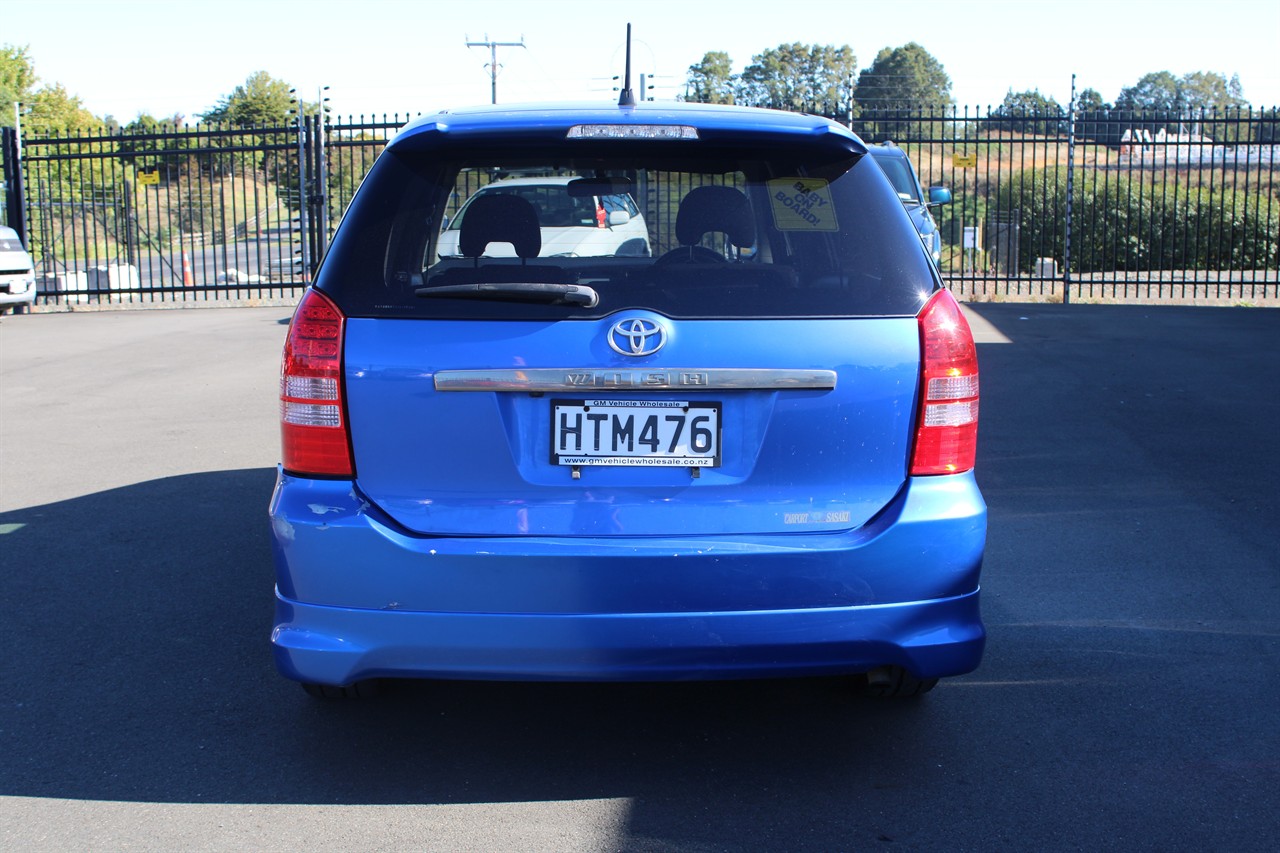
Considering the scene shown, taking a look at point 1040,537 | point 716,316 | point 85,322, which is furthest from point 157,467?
point 85,322

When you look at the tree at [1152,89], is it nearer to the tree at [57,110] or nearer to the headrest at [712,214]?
the tree at [57,110]

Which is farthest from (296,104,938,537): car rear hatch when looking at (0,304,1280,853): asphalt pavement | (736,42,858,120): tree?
(736,42,858,120): tree

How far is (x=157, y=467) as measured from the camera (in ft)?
25.3

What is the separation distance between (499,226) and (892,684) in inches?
64.5

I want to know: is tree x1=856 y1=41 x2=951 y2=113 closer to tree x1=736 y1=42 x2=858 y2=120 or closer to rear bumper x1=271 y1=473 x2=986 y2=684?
tree x1=736 y1=42 x2=858 y2=120

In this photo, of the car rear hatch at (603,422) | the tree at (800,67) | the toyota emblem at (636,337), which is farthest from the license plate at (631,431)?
the tree at (800,67)

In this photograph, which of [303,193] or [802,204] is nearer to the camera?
[802,204]

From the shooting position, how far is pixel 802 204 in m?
3.45

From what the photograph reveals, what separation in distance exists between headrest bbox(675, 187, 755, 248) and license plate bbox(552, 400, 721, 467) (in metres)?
0.58

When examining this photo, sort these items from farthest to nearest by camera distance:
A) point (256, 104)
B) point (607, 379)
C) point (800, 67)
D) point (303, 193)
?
point (800, 67) → point (256, 104) → point (303, 193) → point (607, 379)

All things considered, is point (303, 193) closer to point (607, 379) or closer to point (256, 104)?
point (607, 379)

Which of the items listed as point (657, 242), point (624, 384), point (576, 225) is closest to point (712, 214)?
point (657, 242)

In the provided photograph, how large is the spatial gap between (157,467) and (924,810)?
5.64 metres

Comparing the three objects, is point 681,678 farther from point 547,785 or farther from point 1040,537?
point 1040,537
